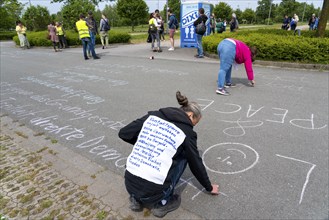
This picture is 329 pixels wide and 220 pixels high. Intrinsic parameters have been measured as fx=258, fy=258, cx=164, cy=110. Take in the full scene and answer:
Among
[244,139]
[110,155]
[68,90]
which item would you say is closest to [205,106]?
[244,139]

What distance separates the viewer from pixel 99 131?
415 cm

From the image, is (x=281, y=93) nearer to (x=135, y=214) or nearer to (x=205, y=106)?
(x=205, y=106)

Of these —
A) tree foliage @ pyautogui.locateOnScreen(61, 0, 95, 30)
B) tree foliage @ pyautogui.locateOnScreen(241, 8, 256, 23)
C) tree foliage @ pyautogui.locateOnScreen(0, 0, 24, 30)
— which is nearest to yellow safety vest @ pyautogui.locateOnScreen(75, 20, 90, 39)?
tree foliage @ pyautogui.locateOnScreen(61, 0, 95, 30)

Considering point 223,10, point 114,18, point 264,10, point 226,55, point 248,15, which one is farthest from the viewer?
point 114,18

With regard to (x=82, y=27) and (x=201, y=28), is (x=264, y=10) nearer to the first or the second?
(x=201, y=28)

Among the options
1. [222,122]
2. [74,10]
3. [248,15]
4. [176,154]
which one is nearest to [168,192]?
[176,154]

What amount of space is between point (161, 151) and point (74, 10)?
20.5 meters

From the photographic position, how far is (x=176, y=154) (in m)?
2.09

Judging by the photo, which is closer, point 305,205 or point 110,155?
point 305,205

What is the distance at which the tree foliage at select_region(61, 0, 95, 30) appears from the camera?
19625 mm

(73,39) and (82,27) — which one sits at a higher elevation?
(82,27)

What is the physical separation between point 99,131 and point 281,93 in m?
4.08

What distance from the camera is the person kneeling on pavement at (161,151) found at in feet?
6.68

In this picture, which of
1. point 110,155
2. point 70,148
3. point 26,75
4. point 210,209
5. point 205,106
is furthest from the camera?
point 26,75
